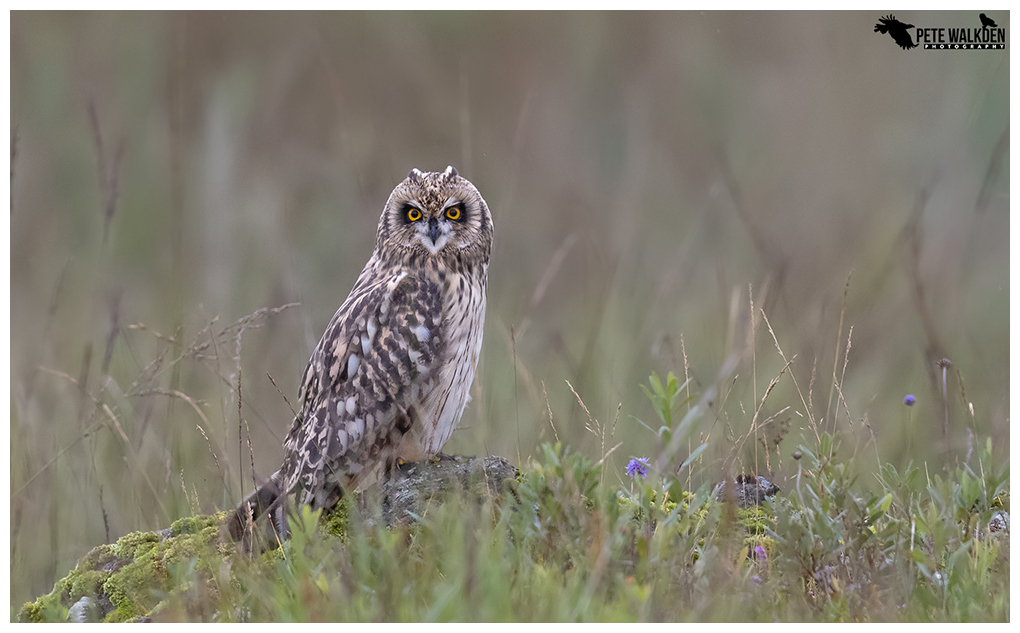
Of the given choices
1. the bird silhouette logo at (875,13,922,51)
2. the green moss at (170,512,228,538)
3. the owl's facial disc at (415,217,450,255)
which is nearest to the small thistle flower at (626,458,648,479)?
the owl's facial disc at (415,217,450,255)

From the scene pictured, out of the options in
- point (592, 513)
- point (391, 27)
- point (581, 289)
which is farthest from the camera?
point (391, 27)

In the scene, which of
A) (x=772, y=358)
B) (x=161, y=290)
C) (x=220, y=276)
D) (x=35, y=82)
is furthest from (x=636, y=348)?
(x=35, y=82)

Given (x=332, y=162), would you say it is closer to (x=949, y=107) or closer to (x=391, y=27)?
(x=391, y=27)

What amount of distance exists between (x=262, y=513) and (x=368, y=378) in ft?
2.00

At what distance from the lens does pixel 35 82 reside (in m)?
3.59

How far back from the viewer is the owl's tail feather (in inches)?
104

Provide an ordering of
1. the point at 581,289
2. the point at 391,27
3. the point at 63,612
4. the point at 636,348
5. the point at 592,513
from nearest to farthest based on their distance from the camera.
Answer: the point at 592,513, the point at 63,612, the point at 636,348, the point at 581,289, the point at 391,27

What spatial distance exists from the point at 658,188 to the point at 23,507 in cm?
351

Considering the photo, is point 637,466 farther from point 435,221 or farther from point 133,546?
point 133,546

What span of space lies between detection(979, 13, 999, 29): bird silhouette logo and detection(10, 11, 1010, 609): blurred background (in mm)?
20

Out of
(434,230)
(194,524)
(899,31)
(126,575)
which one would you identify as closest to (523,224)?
(434,230)

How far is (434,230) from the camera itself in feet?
10.6

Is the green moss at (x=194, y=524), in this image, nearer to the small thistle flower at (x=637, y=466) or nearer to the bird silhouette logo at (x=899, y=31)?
the small thistle flower at (x=637, y=466)

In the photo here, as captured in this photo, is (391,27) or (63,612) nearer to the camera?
(63,612)
